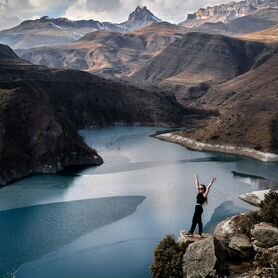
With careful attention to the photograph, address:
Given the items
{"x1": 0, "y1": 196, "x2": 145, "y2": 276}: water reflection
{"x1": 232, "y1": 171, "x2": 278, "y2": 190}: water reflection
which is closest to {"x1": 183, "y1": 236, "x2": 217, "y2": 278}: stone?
{"x1": 0, "y1": 196, "x2": 145, "y2": 276}: water reflection

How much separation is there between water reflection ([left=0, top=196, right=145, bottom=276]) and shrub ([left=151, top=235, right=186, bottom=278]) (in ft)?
86.8

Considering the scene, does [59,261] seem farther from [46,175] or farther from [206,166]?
[206,166]

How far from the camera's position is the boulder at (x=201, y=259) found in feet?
91.4

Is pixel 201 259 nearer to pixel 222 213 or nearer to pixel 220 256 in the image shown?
pixel 220 256

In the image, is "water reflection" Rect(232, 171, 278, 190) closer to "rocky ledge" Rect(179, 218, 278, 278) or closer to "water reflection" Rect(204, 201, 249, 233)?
"water reflection" Rect(204, 201, 249, 233)

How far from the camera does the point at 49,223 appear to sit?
70375 millimetres

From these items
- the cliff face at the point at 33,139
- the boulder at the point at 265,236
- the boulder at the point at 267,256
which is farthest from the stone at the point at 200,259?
the cliff face at the point at 33,139

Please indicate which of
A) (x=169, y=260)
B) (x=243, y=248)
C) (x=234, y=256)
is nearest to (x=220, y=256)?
(x=234, y=256)

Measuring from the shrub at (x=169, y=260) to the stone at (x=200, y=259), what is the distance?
88cm

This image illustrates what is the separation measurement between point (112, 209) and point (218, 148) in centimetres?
6442

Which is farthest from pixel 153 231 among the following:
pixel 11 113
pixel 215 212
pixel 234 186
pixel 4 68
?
pixel 4 68

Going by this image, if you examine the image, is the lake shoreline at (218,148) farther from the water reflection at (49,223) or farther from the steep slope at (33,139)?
the water reflection at (49,223)

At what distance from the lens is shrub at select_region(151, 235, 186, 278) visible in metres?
30.6

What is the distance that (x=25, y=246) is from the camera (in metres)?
60.7
